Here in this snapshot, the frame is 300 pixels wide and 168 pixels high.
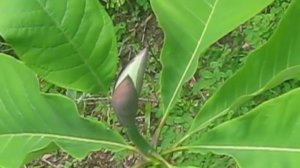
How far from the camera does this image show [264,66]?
1.13 m

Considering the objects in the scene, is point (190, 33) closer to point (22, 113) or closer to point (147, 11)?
point (22, 113)

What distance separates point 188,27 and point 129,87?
0.22 meters

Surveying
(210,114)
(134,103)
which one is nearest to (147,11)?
(210,114)

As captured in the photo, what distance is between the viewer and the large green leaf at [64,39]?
41.8 inches

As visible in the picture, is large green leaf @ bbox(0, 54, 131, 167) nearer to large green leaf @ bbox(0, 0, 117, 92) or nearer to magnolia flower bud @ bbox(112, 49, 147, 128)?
large green leaf @ bbox(0, 0, 117, 92)

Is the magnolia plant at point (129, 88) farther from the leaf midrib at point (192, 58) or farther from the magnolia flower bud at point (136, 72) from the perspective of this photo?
the leaf midrib at point (192, 58)

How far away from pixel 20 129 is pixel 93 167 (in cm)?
166

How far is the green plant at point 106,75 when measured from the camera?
105 cm

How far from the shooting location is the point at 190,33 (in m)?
1.14

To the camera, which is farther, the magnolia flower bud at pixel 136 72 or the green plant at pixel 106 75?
the green plant at pixel 106 75

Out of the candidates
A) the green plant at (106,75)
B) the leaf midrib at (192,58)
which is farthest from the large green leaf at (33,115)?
the leaf midrib at (192,58)

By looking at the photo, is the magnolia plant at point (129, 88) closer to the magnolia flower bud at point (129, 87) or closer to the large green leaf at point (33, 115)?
the magnolia flower bud at point (129, 87)

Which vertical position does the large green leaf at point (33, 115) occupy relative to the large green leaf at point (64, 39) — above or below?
below

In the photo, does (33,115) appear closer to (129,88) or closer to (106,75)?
(106,75)
